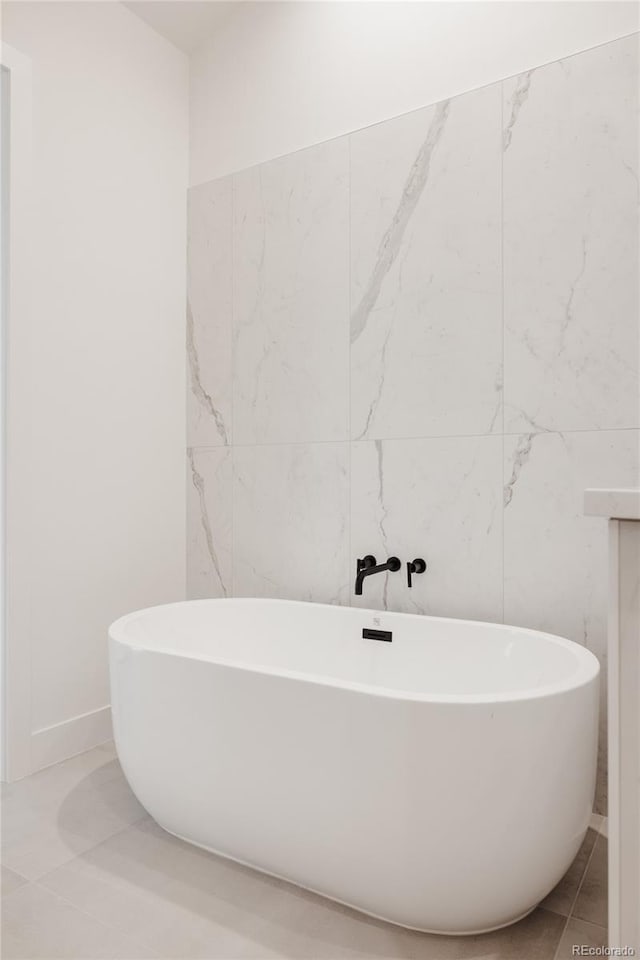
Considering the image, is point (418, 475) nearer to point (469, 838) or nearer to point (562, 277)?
point (562, 277)

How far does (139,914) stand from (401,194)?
228cm

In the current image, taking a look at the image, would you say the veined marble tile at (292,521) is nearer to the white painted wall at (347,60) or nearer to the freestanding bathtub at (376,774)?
the freestanding bathtub at (376,774)

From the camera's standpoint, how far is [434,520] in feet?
7.18

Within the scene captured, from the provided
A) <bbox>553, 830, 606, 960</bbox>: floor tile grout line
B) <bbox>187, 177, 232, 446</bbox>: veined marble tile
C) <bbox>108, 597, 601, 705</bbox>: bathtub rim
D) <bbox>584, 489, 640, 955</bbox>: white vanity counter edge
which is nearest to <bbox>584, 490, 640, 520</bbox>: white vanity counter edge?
<bbox>584, 489, 640, 955</bbox>: white vanity counter edge

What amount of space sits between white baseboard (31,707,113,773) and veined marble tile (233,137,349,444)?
1224 mm

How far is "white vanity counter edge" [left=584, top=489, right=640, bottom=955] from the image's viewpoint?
870 mm

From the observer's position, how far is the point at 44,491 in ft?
7.36

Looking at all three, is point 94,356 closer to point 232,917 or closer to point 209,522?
point 209,522

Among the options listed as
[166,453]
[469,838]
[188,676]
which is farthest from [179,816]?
[166,453]

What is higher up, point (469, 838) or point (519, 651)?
point (519, 651)

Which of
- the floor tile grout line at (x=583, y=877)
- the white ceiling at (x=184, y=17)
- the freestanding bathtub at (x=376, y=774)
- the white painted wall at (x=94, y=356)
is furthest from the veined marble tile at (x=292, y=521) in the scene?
the white ceiling at (x=184, y=17)

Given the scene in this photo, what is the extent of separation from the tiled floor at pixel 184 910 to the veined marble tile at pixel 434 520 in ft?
2.55

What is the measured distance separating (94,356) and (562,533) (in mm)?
1793

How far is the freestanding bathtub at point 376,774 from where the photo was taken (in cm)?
125
